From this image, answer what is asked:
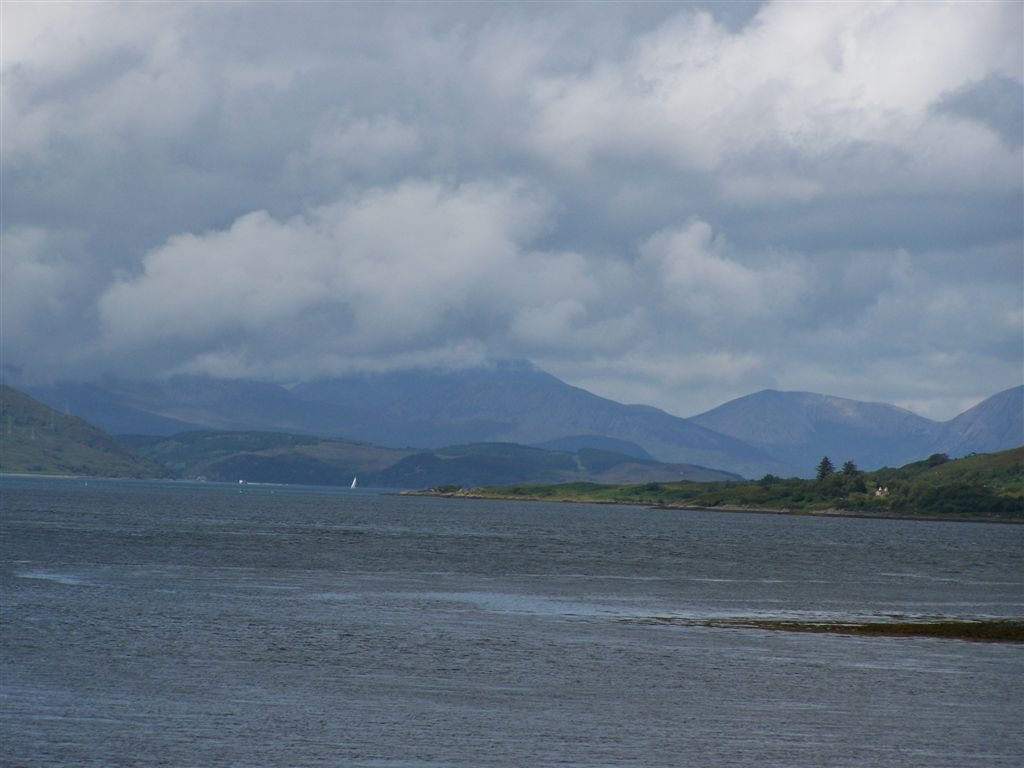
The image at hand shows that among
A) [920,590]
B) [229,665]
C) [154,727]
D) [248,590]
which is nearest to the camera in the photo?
[154,727]

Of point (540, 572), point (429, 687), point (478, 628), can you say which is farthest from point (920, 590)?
point (429, 687)

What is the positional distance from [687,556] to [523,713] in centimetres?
14109

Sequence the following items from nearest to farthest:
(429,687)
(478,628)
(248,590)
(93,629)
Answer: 1. (429,687)
2. (93,629)
3. (478,628)
4. (248,590)

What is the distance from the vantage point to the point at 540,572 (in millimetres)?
152875

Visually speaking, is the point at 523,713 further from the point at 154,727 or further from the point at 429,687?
the point at 154,727

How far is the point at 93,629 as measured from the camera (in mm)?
83062

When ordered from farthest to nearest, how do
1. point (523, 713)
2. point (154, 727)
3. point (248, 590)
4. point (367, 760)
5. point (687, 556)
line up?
point (687, 556) → point (248, 590) → point (523, 713) → point (154, 727) → point (367, 760)

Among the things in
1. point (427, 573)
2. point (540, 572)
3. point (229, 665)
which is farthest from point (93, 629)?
point (540, 572)

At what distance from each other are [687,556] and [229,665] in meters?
134

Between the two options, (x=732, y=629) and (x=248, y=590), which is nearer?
(x=732, y=629)

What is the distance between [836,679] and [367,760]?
3310 cm

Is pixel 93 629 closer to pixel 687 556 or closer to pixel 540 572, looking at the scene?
pixel 540 572

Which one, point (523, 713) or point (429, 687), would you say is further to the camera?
point (429, 687)

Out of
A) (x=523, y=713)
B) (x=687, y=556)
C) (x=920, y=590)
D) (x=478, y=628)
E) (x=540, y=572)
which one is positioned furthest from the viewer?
(x=687, y=556)
